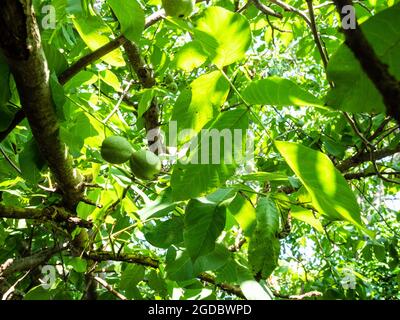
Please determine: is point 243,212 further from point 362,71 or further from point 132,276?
point 132,276

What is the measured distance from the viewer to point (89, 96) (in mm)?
1898

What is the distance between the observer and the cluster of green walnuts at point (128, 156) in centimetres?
142

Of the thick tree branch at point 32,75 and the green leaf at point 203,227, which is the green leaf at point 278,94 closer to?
the green leaf at point 203,227

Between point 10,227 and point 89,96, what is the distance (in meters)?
1.75

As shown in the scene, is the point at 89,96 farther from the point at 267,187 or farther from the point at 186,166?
the point at 267,187

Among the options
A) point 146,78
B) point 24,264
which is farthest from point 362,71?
point 146,78

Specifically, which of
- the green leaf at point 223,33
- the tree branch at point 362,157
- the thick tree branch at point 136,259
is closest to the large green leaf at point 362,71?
the green leaf at point 223,33

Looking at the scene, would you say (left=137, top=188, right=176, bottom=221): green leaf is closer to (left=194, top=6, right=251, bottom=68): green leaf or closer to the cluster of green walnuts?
the cluster of green walnuts

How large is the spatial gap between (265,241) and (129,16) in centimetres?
76

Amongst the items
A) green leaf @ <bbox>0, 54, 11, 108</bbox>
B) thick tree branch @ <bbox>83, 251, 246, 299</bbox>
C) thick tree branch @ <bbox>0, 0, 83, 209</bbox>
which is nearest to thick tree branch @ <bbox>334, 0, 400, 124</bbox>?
thick tree branch @ <bbox>0, 0, 83, 209</bbox>

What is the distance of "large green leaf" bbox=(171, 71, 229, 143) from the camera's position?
119 cm

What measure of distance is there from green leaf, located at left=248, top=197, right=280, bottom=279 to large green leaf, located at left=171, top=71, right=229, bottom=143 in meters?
0.33

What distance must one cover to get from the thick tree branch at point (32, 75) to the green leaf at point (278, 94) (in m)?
0.57

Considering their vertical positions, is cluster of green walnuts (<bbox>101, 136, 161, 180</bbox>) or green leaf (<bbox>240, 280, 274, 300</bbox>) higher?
cluster of green walnuts (<bbox>101, 136, 161, 180</bbox>)
